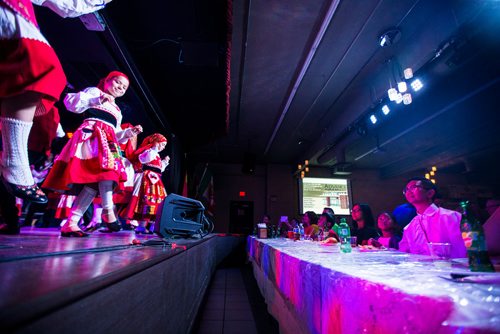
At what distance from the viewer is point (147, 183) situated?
290cm

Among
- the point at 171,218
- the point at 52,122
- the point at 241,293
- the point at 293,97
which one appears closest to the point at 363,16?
the point at 293,97

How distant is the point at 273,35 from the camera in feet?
9.70

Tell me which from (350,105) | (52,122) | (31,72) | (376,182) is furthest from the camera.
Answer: (376,182)

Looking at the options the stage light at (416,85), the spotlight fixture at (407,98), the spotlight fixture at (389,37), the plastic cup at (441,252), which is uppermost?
the spotlight fixture at (389,37)

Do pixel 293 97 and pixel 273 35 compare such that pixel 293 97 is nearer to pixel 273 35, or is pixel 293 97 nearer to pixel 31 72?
pixel 273 35

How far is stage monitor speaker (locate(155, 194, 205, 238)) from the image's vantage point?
176 cm

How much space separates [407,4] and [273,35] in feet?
4.96

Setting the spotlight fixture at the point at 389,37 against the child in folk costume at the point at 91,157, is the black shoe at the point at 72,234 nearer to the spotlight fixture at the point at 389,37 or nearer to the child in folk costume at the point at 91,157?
the child in folk costume at the point at 91,157

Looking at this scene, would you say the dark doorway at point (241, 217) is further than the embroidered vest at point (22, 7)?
Yes

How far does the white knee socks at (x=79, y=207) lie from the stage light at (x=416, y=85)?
3.97 meters

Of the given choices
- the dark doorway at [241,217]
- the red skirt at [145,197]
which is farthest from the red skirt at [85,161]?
the dark doorway at [241,217]

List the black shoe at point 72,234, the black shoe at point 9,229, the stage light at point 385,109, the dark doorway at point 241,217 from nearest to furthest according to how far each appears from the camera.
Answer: the black shoe at point 9,229
the black shoe at point 72,234
the stage light at point 385,109
the dark doorway at point 241,217

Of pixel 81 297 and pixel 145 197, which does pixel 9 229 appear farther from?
pixel 81 297

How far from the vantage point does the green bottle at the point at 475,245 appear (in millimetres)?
746
